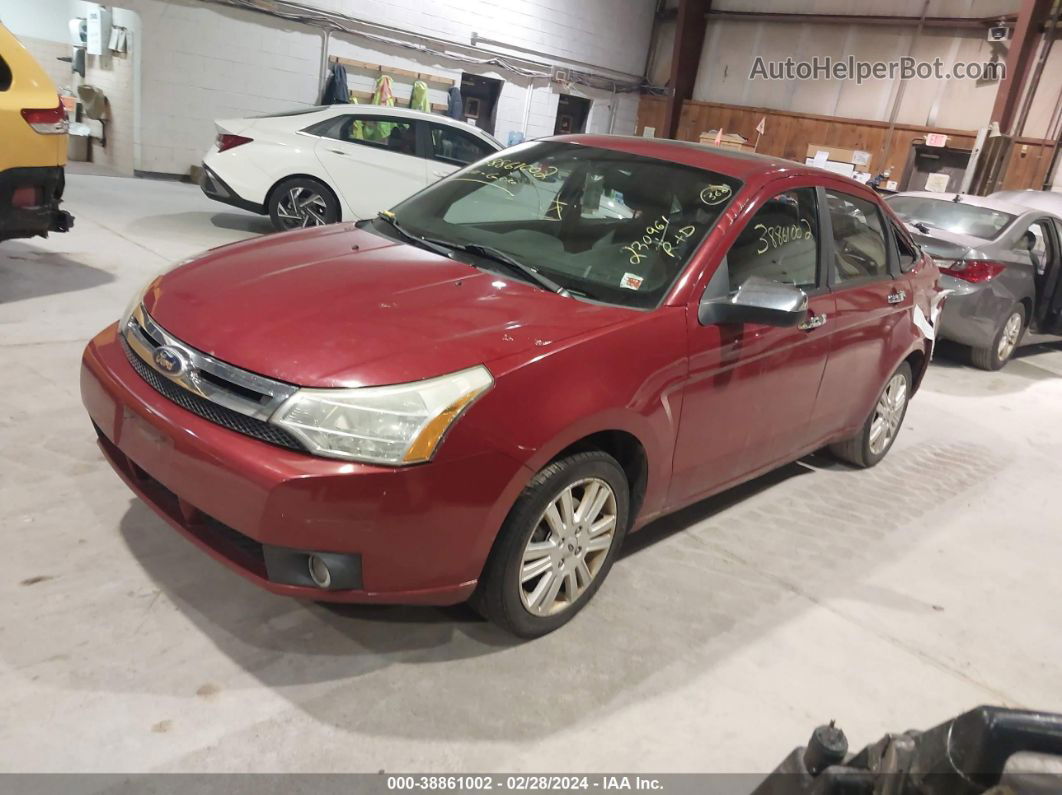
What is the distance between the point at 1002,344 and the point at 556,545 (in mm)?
6114

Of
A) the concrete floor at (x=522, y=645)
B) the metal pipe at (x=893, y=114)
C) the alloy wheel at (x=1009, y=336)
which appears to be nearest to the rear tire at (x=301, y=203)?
the concrete floor at (x=522, y=645)

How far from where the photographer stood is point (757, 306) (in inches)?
97.6

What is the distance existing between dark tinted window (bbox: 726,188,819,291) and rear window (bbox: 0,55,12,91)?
405cm

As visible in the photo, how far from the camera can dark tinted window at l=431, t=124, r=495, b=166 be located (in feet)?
25.0

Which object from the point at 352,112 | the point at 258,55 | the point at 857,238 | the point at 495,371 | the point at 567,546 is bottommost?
the point at 567,546

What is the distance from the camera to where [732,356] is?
2.66 metres

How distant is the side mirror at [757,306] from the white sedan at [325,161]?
513 cm

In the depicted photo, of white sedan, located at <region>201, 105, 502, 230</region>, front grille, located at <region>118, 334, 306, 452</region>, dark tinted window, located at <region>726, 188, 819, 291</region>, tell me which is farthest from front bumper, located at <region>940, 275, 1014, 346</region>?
front grille, located at <region>118, 334, 306, 452</region>

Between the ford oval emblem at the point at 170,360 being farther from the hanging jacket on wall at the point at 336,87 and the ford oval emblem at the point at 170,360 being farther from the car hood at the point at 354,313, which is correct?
the hanging jacket on wall at the point at 336,87

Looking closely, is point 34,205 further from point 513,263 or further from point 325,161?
point 513,263

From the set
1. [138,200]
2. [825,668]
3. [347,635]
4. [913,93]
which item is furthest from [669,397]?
[913,93]

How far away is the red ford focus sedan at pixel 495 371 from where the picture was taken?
1.90 metres

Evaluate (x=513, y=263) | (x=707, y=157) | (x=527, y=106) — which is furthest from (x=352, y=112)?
(x=527, y=106)

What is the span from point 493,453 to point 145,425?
915 mm
